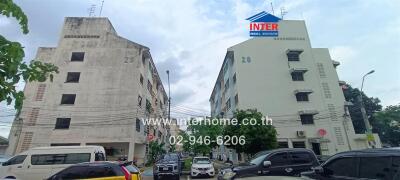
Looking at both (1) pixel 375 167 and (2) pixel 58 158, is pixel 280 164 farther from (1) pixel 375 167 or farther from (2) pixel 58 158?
(2) pixel 58 158

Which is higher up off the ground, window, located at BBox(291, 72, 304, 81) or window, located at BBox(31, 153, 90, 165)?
window, located at BBox(291, 72, 304, 81)

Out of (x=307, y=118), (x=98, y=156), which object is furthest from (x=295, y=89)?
(x=98, y=156)

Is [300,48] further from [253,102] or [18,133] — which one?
[18,133]

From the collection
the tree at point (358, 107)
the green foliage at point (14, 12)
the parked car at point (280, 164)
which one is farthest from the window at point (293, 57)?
the green foliage at point (14, 12)

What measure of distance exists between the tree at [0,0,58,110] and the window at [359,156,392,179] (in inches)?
260

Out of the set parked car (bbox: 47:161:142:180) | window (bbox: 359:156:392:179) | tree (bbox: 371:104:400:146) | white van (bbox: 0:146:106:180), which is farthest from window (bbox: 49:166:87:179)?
tree (bbox: 371:104:400:146)

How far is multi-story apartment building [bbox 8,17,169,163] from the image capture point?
26.5 m

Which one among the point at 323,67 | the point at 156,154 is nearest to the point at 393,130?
the point at 323,67

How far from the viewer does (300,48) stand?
1328 inches

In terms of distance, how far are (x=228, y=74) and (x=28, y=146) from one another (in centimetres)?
2697

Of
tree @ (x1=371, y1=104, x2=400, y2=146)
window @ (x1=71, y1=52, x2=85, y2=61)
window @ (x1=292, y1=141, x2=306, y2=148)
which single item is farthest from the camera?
tree @ (x1=371, y1=104, x2=400, y2=146)

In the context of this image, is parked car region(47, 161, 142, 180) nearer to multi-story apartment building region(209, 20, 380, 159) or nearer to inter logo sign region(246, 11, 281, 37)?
multi-story apartment building region(209, 20, 380, 159)

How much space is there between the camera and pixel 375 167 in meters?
5.12

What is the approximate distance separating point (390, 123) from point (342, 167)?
43873 mm
